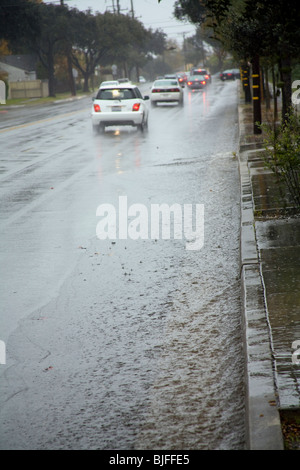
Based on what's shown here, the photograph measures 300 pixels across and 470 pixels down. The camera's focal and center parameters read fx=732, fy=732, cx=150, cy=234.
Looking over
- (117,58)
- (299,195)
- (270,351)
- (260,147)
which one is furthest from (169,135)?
(117,58)

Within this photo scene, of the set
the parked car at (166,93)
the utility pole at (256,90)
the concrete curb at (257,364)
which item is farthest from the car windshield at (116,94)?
the concrete curb at (257,364)

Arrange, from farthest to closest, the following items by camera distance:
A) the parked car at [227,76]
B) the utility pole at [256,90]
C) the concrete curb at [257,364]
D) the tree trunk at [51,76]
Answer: the parked car at [227,76] → the tree trunk at [51,76] → the utility pole at [256,90] → the concrete curb at [257,364]

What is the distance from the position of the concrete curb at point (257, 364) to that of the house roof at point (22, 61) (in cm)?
8236

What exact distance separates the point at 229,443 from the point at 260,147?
1339 cm

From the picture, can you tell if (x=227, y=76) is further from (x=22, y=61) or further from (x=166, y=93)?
(x=166, y=93)

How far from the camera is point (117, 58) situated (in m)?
104

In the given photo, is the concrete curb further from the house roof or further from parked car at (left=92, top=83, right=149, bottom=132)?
the house roof

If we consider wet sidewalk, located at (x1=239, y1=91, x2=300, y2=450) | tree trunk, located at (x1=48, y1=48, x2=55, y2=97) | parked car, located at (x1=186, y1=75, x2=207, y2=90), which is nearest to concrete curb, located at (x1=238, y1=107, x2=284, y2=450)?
wet sidewalk, located at (x1=239, y1=91, x2=300, y2=450)

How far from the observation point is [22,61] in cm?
8744

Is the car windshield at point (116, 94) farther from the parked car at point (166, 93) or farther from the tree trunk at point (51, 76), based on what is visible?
the tree trunk at point (51, 76)

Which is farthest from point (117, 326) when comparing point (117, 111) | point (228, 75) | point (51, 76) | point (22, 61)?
point (22, 61)

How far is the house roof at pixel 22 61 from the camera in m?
86.2

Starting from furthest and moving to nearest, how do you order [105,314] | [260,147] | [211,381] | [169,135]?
[169,135] < [260,147] < [105,314] < [211,381]
